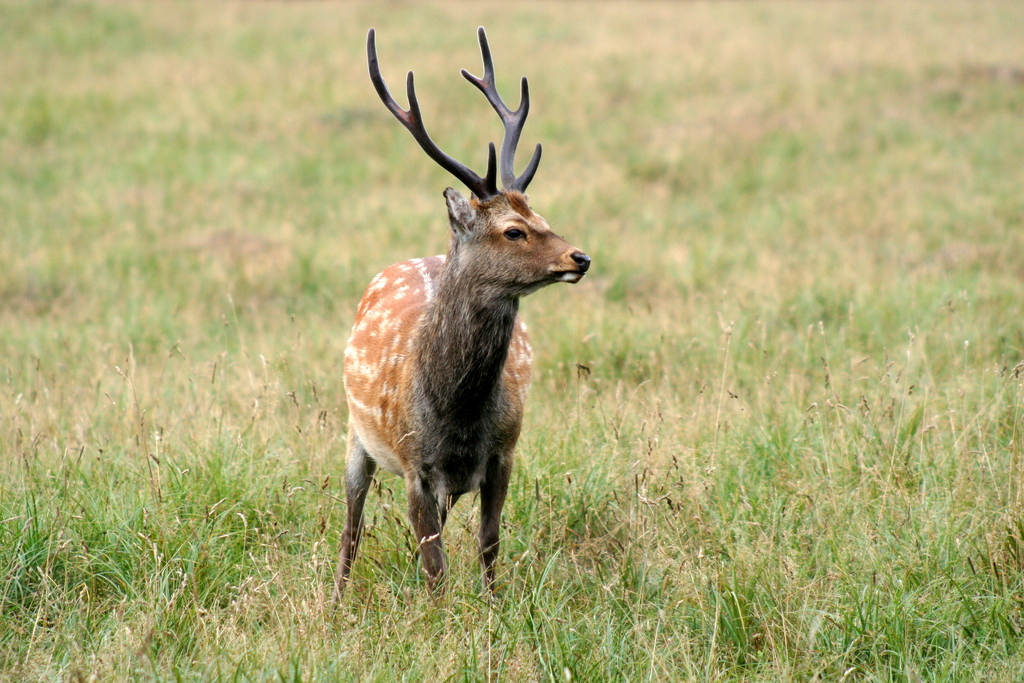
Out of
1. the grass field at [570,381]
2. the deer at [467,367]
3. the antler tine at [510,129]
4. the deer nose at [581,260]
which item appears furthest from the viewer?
the antler tine at [510,129]

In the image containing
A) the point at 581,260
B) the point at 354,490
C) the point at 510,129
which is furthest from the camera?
the point at 354,490

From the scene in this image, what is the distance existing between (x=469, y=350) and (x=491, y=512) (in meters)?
0.65

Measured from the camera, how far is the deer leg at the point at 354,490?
431 cm

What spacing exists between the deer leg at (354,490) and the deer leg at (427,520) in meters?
0.34

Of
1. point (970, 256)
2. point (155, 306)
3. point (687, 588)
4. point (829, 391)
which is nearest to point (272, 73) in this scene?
point (155, 306)

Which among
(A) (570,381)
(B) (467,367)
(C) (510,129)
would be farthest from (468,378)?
(A) (570,381)

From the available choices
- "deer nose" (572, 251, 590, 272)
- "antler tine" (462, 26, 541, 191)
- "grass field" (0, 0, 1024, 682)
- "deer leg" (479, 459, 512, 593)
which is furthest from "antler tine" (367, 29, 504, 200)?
"grass field" (0, 0, 1024, 682)

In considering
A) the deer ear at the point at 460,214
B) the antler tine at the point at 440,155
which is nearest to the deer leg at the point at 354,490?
the deer ear at the point at 460,214

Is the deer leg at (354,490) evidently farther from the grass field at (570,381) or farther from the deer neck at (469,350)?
the deer neck at (469,350)

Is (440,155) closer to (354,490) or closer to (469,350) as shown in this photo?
(469,350)

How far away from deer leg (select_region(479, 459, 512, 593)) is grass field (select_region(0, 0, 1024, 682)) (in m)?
0.10

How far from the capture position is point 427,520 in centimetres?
404

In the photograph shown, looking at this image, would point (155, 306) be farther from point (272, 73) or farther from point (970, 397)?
point (272, 73)

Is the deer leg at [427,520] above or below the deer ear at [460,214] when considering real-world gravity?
below
